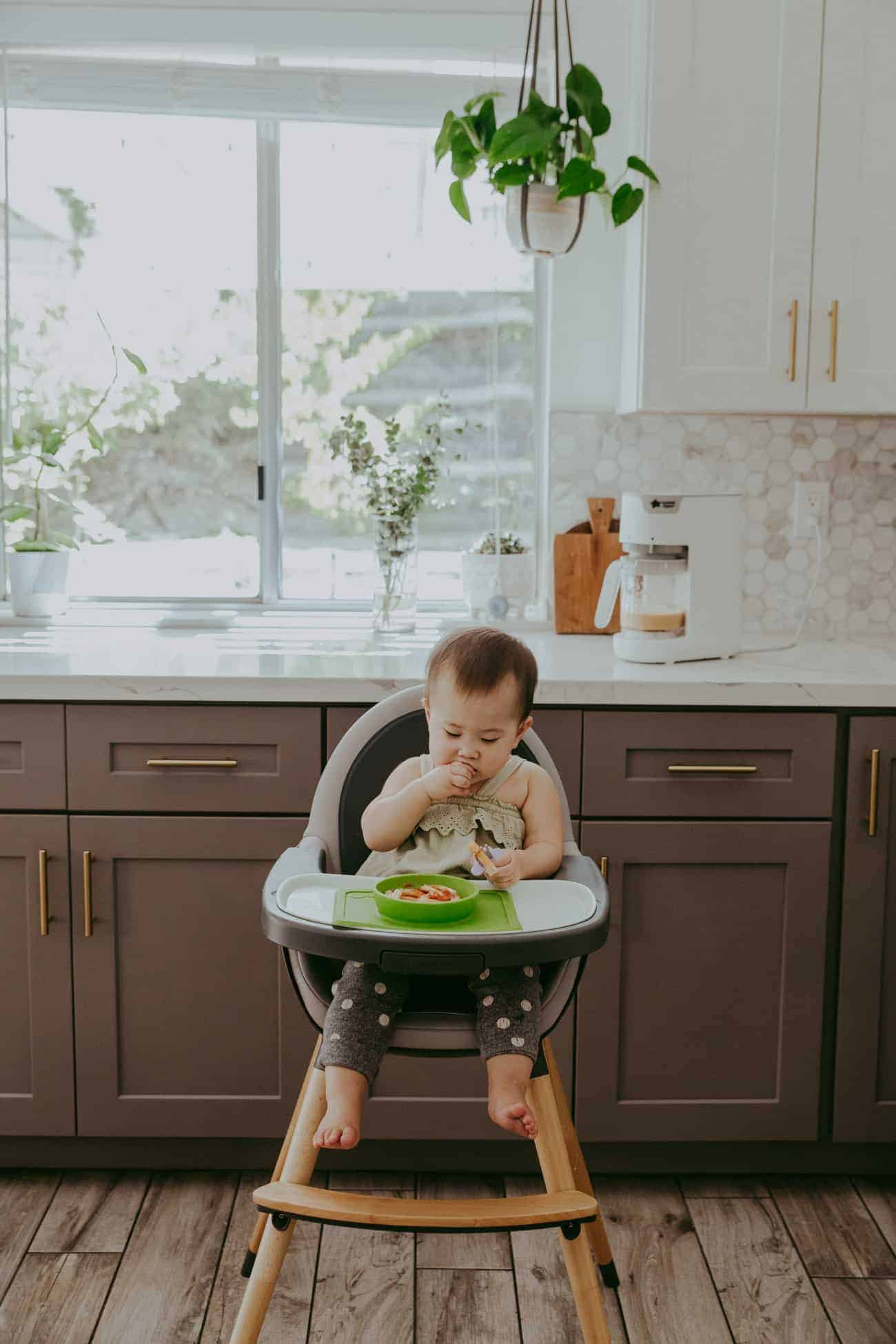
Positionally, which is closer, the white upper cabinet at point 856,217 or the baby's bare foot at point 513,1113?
the baby's bare foot at point 513,1113

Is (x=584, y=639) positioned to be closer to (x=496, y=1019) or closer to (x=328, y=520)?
(x=328, y=520)

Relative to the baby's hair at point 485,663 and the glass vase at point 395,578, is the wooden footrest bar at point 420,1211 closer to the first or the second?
the baby's hair at point 485,663

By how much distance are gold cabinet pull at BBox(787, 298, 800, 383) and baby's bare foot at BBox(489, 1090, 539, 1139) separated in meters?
1.57

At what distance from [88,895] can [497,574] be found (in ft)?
3.77

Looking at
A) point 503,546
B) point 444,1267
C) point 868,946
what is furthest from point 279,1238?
point 503,546

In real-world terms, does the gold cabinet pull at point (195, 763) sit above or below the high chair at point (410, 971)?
above

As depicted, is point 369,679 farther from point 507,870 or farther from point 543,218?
point 543,218

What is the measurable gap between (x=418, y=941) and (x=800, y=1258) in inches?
45.1

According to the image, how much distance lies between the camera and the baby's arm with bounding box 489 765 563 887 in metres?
1.66

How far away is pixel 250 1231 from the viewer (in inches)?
84.1

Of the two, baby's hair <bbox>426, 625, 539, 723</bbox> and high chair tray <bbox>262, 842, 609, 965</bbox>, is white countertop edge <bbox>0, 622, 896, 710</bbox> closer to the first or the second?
baby's hair <bbox>426, 625, 539, 723</bbox>

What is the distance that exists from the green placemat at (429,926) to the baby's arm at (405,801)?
0.13m

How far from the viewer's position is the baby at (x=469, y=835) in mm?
1547

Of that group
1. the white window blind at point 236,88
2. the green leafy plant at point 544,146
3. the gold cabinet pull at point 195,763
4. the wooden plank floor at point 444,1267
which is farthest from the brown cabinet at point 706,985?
the white window blind at point 236,88
